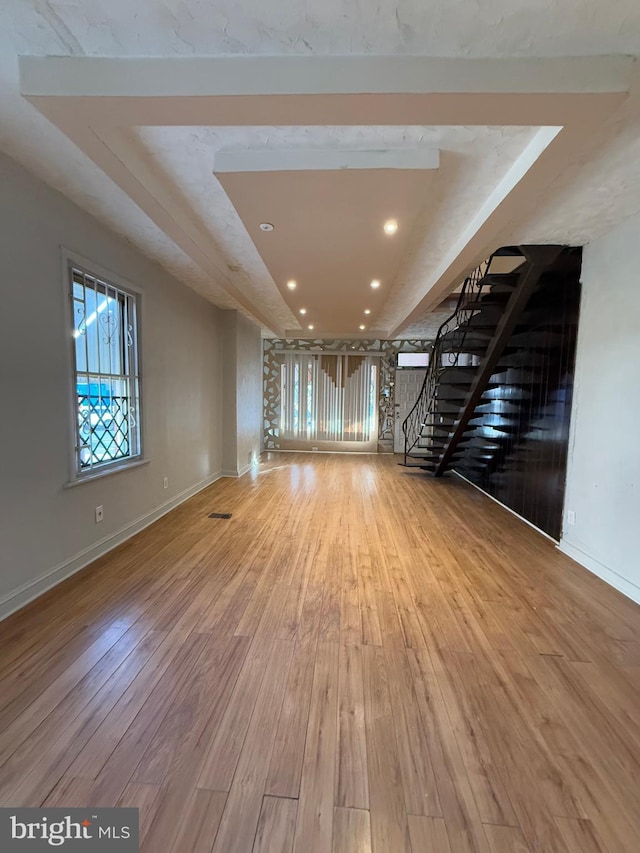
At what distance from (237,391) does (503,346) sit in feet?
13.1

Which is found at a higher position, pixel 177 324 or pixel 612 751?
pixel 177 324

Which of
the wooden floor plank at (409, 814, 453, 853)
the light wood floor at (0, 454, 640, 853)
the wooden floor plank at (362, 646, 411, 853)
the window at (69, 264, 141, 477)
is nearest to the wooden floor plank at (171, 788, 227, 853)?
the light wood floor at (0, 454, 640, 853)

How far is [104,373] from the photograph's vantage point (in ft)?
10.7

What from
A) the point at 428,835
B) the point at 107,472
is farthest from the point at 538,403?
the point at 107,472

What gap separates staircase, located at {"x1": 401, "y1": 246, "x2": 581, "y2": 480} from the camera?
3.59m

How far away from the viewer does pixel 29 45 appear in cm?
151

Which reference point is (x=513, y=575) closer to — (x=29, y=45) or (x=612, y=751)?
(x=612, y=751)

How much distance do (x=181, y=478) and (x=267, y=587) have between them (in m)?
2.54

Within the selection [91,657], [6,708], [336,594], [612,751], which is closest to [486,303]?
[336,594]

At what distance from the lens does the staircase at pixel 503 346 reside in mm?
3588

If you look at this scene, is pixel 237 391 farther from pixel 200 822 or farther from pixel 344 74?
pixel 200 822

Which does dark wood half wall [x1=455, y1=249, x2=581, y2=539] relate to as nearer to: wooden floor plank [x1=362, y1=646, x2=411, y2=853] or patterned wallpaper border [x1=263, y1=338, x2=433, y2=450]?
wooden floor plank [x1=362, y1=646, x2=411, y2=853]

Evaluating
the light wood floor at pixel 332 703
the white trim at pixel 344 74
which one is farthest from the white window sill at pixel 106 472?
the white trim at pixel 344 74

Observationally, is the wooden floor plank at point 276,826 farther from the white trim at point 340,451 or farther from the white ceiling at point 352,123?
the white trim at point 340,451
